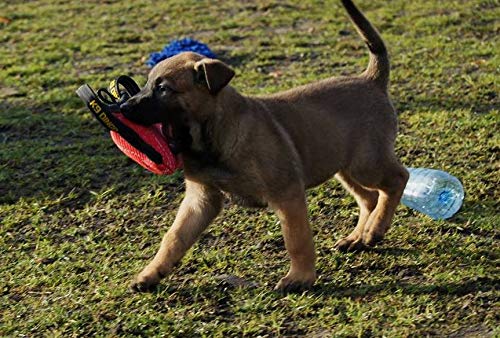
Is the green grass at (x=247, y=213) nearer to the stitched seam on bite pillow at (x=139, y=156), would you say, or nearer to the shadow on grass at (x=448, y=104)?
the shadow on grass at (x=448, y=104)

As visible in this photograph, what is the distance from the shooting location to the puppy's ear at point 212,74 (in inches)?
178

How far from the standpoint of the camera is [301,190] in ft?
15.7

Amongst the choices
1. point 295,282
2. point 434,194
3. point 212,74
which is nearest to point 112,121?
point 212,74

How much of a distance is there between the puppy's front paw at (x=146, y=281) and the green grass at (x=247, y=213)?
0.05m

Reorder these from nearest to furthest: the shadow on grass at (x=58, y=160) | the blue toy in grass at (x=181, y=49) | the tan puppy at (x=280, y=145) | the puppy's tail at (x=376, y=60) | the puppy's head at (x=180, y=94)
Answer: the puppy's head at (x=180, y=94) → the tan puppy at (x=280, y=145) → the puppy's tail at (x=376, y=60) → the shadow on grass at (x=58, y=160) → the blue toy in grass at (x=181, y=49)

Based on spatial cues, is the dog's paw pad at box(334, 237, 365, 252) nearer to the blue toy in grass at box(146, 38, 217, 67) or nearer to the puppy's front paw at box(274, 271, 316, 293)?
the puppy's front paw at box(274, 271, 316, 293)

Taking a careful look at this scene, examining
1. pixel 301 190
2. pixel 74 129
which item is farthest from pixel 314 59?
pixel 301 190

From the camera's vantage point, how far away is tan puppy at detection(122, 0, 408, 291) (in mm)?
4594

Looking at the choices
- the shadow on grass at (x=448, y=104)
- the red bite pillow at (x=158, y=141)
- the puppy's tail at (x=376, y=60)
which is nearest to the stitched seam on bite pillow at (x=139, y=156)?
the red bite pillow at (x=158, y=141)

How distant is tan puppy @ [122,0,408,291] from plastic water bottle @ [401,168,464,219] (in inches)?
15.5

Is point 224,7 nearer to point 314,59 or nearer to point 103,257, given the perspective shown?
point 314,59

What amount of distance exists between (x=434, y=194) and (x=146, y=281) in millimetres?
1972

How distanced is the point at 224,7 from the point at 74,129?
4563 mm

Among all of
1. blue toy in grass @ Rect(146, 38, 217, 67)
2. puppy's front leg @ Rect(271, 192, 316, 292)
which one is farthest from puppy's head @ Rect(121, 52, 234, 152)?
blue toy in grass @ Rect(146, 38, 217, 67)
